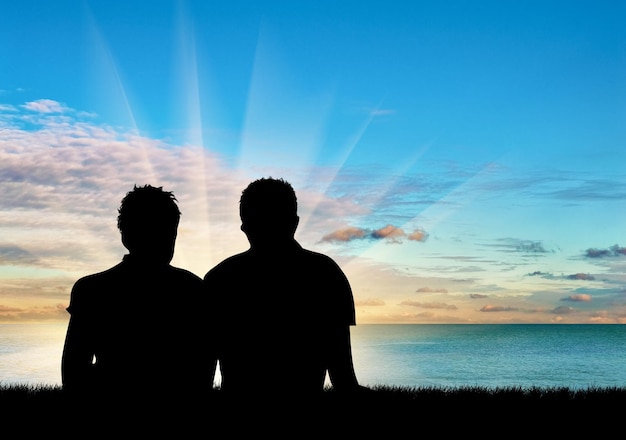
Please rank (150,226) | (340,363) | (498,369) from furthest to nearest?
(498,369) → (150,226) → (340,363)

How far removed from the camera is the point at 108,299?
350cm

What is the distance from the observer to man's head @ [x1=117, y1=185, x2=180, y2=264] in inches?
141

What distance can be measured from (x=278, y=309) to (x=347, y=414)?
2.33 feet

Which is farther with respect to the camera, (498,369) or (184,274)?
(498,369)

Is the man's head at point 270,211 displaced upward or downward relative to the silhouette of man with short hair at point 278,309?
upward

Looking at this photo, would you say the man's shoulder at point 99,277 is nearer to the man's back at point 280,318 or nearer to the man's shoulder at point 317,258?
the man's back at point 280,318

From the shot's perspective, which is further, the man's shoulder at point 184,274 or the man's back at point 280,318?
the man's shoulder at point 184,274

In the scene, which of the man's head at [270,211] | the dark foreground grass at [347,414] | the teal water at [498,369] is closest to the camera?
the dark foreground grass at [347,414]

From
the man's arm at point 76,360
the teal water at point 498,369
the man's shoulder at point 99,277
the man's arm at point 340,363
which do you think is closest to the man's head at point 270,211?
the man's arm at point 340,363

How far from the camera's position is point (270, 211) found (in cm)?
355

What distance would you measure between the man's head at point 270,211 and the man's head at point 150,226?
43cm

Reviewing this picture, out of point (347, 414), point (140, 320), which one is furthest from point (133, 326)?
point (347, 414)

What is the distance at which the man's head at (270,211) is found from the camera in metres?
3.56

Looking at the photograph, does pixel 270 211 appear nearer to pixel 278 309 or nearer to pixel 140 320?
pixel 278 309
